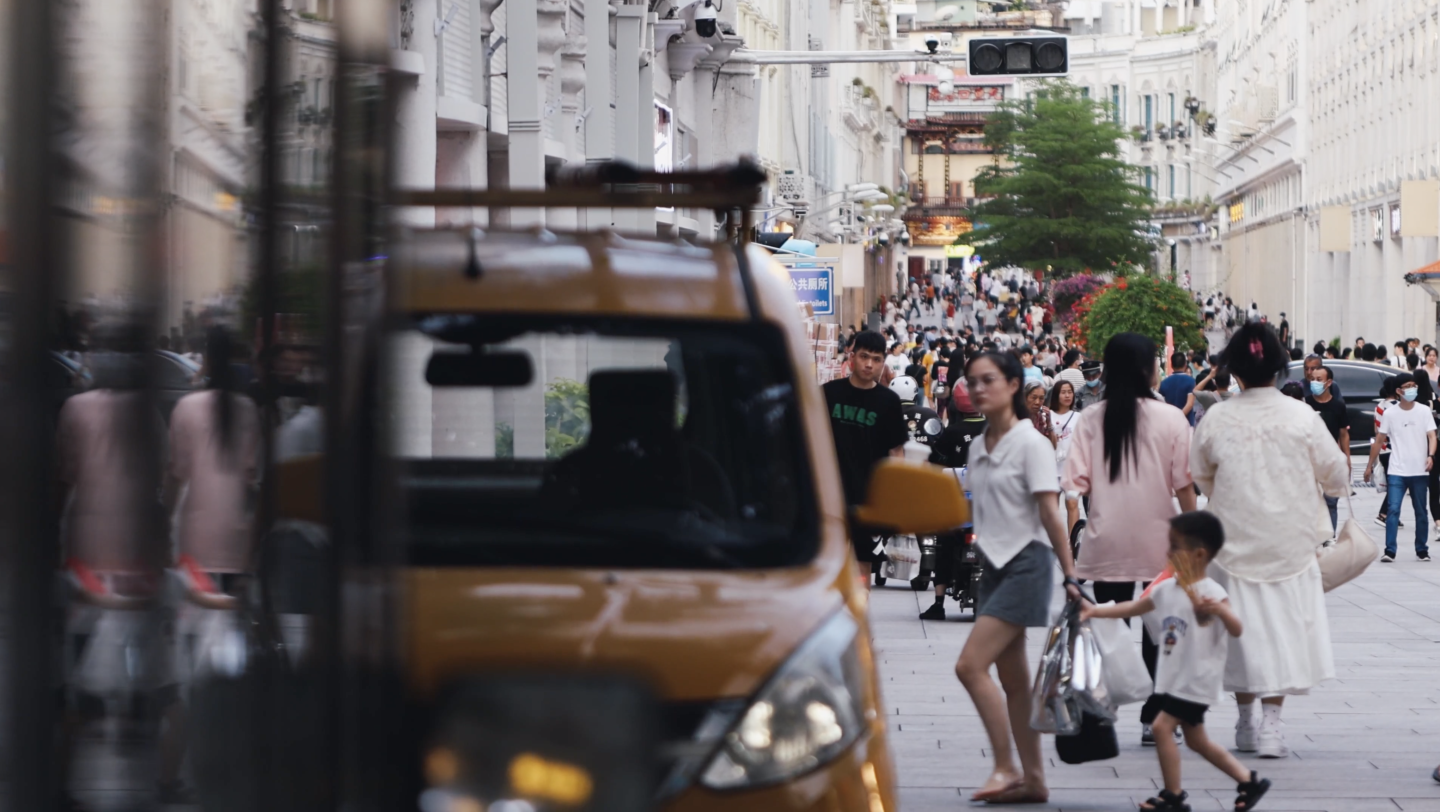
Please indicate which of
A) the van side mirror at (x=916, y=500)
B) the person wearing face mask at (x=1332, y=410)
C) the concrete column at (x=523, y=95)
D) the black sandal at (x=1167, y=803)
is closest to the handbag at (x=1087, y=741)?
the black sandal at (x=1167, y=803)

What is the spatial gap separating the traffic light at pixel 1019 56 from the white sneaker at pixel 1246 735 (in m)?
14.0

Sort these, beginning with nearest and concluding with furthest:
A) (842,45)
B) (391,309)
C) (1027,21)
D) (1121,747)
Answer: (391,309) → (1121,747) → (842,45) → (1027,21)

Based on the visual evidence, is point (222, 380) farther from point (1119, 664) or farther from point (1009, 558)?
point (1119, 664)

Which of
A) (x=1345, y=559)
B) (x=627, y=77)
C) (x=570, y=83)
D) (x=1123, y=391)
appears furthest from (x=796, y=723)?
(x=627, y=77)

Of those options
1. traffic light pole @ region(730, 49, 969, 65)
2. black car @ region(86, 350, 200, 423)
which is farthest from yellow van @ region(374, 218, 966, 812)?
traffic light pole @ region(730, 49, 969, 65)

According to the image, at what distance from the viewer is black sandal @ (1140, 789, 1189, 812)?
7358mm

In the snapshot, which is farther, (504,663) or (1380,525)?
(1380,525)

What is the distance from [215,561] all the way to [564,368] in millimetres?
3861

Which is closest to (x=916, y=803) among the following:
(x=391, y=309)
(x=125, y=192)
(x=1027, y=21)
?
Answer: (x=391, y=309)

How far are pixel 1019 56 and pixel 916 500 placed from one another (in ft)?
57.7

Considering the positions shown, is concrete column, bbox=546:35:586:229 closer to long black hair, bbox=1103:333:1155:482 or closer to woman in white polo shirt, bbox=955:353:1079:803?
long black hair, bbox=1103:333:1155:482

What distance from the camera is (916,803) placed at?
25.7ft

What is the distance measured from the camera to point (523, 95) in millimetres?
19703

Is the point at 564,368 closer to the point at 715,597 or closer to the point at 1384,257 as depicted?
the point at 715,597
